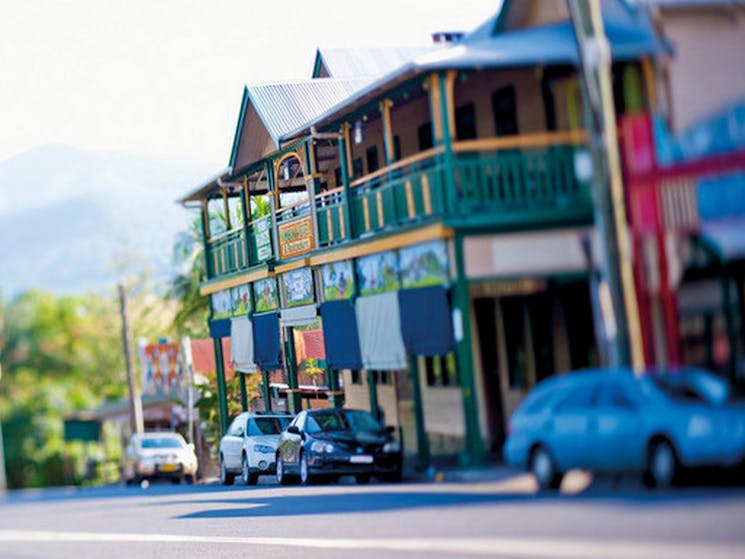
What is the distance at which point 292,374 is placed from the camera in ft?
108

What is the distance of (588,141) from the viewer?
1933cm

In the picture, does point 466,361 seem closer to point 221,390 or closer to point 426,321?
point 426,321

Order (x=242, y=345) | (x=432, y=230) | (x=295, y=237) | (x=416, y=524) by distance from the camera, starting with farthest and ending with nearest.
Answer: (x=242, y=345) → (x=295, y=237) → (x=432, y=230) → (x=416, y=524)

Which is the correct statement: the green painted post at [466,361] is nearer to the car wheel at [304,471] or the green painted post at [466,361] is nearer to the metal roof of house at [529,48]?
the metal roof of house at [529,48]

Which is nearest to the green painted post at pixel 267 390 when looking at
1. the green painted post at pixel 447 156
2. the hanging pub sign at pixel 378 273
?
the hanging pub sign at pixel 378 273

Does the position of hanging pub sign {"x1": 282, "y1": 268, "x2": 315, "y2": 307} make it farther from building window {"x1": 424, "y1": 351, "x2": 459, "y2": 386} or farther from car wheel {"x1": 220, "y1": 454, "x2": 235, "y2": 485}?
building window {"x1": 424, "y1": 351, "x2": 459, "y2": 386}

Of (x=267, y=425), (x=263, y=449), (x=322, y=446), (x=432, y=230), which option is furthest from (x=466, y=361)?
(x=267, y=425)

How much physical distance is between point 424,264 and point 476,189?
249 cm

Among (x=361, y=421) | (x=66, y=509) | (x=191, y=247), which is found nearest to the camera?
(x=361, y=421)

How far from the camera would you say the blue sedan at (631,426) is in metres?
17.2

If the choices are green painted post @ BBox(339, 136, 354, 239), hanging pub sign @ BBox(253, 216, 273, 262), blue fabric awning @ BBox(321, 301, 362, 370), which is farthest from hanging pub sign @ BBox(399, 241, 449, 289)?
hanging pub sign @ BBox(253, 216, 273, 262)

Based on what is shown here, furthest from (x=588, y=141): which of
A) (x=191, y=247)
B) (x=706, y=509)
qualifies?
(x=191, y=247)

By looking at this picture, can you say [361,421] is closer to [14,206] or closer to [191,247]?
[191,247]

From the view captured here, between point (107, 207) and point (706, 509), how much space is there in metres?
162
